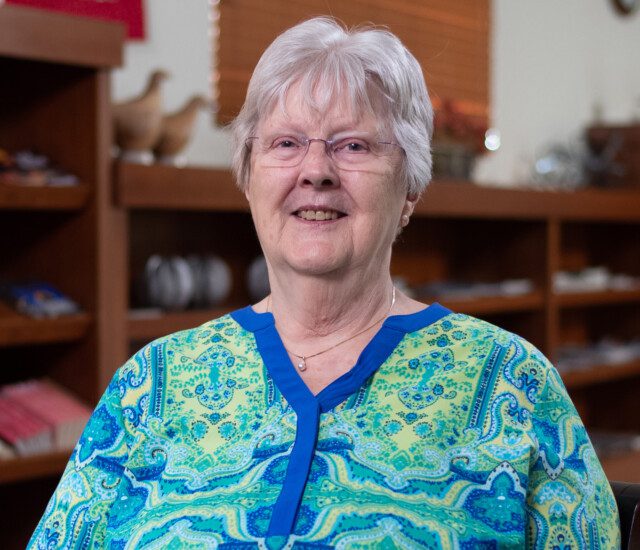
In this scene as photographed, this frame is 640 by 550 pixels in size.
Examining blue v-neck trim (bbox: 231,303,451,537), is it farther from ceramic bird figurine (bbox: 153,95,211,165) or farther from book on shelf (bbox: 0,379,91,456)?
ceramic bird figurine (bbox: 153,95,211,165)

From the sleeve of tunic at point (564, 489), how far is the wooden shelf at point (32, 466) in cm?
161

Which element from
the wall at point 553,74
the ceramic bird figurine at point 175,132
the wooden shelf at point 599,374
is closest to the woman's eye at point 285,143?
the ceramic bird figurine at point 175,132

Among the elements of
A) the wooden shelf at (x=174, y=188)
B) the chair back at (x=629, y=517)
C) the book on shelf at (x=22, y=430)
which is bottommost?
the book on shelf at (x=22, y=430)

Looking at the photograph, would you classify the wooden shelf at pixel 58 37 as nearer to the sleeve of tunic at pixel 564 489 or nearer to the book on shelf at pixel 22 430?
the book on shelf at pixel 22 430

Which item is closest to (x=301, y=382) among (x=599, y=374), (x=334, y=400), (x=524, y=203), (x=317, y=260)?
(x=334, y=400)

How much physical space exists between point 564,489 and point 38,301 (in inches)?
68.2

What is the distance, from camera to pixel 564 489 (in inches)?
57.6

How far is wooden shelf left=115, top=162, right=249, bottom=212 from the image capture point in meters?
2.87

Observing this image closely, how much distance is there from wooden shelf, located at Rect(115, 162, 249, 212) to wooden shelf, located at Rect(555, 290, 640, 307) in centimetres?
197

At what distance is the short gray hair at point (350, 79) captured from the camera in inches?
61.7

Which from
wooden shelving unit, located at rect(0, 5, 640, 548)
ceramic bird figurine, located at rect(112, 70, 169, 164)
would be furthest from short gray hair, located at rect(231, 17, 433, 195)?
ceramic bird figurine, located at rect(112, 70, 169, 164)

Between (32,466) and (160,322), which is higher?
(160,322)

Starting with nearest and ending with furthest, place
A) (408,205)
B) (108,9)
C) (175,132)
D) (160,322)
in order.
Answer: (408,205), (160,322), (175,132), (108,9)

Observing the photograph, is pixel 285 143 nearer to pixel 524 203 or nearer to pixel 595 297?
pixel 524 203
